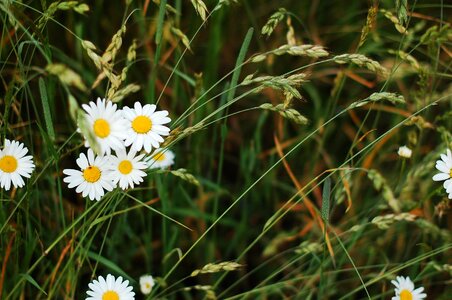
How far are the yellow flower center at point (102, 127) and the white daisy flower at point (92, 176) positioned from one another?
131mm

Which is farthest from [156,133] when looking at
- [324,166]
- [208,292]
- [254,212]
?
[324,166]

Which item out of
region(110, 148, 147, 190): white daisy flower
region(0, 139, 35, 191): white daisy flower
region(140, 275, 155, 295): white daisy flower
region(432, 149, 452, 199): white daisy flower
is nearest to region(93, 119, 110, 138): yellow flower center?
region(110, 148, 147, 190): white daisy flower

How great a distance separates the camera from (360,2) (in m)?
2.38

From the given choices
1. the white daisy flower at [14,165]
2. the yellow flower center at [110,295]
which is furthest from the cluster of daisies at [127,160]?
the yellow flower center at [110,295]

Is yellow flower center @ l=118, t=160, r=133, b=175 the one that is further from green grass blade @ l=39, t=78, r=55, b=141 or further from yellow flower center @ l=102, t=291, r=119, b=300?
yellow flower center @ l=102, t=291, r=119, b=300

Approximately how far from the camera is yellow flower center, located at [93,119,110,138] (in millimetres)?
1127

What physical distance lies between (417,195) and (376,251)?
290 millimetres

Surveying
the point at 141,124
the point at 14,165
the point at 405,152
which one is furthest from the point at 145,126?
the point at 405,152

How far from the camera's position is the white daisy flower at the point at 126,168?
1237mm

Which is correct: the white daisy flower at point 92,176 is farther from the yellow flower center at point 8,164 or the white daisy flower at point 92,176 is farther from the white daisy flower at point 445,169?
the white daisy flower at point 445,169

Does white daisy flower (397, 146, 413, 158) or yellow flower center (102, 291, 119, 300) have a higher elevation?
white daisy flower (397, 146, 413, 158)

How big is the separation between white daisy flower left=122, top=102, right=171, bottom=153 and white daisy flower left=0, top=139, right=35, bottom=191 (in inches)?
9.7

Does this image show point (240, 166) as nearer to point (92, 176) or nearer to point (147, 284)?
point (147, 284)

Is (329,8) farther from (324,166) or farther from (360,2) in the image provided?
(324,166)
